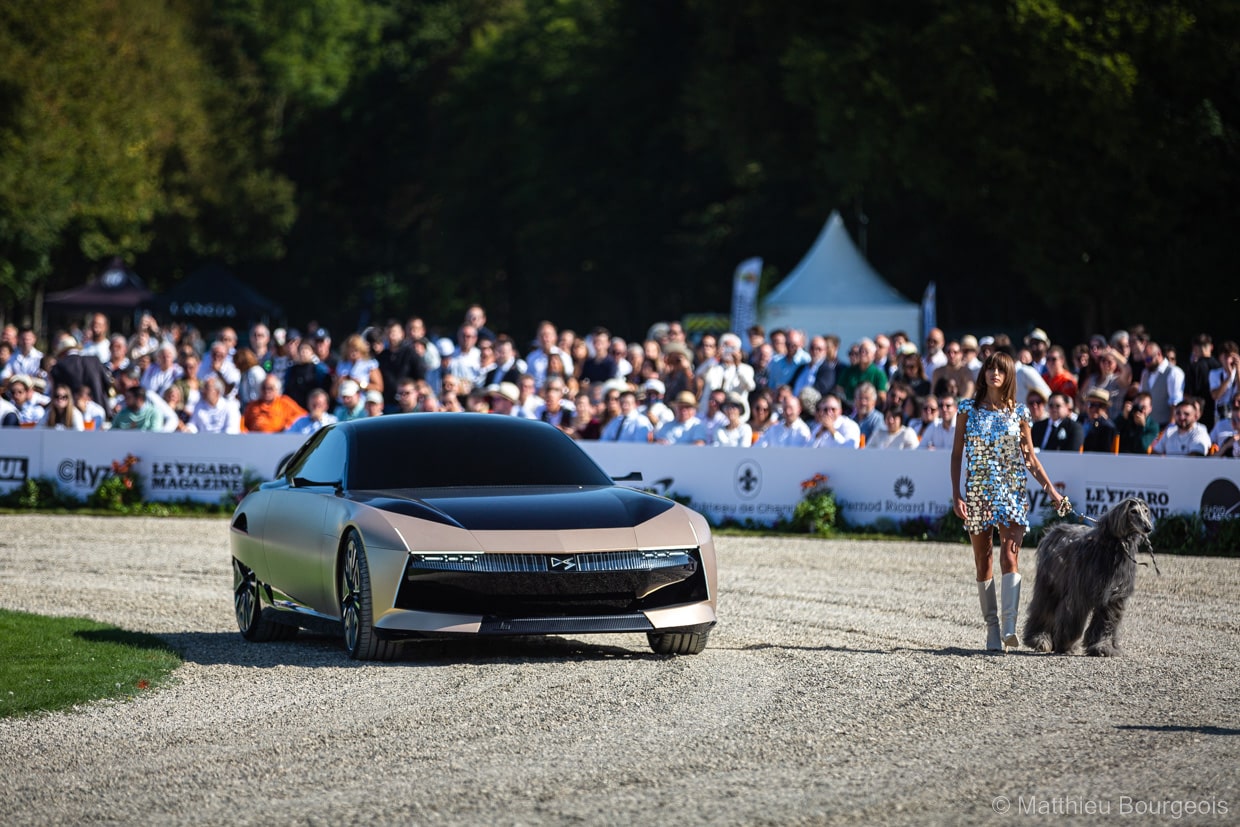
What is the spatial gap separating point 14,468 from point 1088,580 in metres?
17.4

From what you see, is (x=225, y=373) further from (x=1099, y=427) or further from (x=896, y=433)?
(x=1099, y=427)

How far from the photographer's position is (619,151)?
65.9 metres

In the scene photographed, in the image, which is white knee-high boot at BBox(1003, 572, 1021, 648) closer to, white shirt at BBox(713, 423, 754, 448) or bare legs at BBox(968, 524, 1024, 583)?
bare legs at BBox(968, 524, 1024, 583)

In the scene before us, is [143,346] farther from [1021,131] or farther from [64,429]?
[1021,131]

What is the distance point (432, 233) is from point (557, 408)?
5501 cm

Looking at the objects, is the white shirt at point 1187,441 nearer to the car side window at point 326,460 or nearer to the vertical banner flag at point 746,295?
the car side window at point 326,460

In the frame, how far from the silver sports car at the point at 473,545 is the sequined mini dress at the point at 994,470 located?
1892 millimetres

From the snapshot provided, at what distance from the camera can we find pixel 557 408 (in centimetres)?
2297

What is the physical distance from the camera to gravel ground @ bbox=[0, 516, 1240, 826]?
22.3 ft

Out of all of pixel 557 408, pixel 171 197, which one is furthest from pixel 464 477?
pixel 171 197

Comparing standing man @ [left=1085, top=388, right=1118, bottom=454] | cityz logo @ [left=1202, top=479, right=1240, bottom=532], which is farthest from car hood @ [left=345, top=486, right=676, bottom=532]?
standing man @ [left=1085, top=388, right=1118, bottom=454]

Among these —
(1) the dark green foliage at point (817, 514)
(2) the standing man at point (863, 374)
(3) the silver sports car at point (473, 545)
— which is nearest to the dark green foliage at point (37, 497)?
(1) the dark green foliage at point (817, 514)

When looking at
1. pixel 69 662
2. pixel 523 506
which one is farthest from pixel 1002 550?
pixel 69 662

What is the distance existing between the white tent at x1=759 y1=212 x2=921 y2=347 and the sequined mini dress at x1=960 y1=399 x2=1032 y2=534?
25.3 metres
